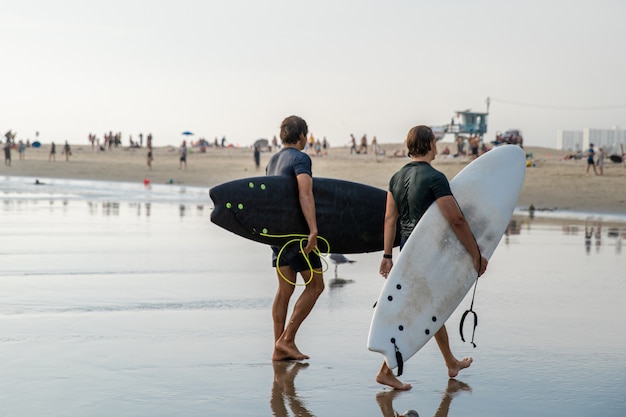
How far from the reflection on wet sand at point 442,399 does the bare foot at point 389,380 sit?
0.03m

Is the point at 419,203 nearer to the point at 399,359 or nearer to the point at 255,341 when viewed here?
the point at 399,359

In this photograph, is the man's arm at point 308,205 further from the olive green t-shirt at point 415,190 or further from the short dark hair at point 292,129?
the olive green t-shirt at point 415,190

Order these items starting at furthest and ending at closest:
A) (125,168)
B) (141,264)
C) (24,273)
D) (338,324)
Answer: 1. (125,168)
2. (141,264)
3. (24,273)
4. (338,324)

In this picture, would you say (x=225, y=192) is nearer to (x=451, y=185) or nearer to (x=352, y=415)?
(x=451, y=185)

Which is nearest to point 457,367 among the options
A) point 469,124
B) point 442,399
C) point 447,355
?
point 447,355

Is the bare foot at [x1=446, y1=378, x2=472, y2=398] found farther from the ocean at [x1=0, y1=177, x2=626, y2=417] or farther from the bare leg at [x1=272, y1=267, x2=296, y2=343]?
the bare leg at [x1=272, y1=267, x2=296, y2=343]

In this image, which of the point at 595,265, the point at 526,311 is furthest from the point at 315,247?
the point at 595,265

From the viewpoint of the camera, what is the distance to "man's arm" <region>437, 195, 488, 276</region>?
5242 millimetres

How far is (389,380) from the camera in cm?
527

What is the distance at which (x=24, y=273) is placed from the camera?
32.1ft

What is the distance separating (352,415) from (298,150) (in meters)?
Answer: 1.96

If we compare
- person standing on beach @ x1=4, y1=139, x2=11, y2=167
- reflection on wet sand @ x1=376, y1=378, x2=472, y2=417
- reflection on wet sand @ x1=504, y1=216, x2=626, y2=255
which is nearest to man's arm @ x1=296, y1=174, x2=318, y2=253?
reflection on wet sand @ x1=376, y1=378, x2=472, y2=417

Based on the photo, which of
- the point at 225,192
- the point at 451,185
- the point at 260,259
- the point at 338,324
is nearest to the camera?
the point at 451,185

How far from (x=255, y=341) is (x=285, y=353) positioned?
613 mm
